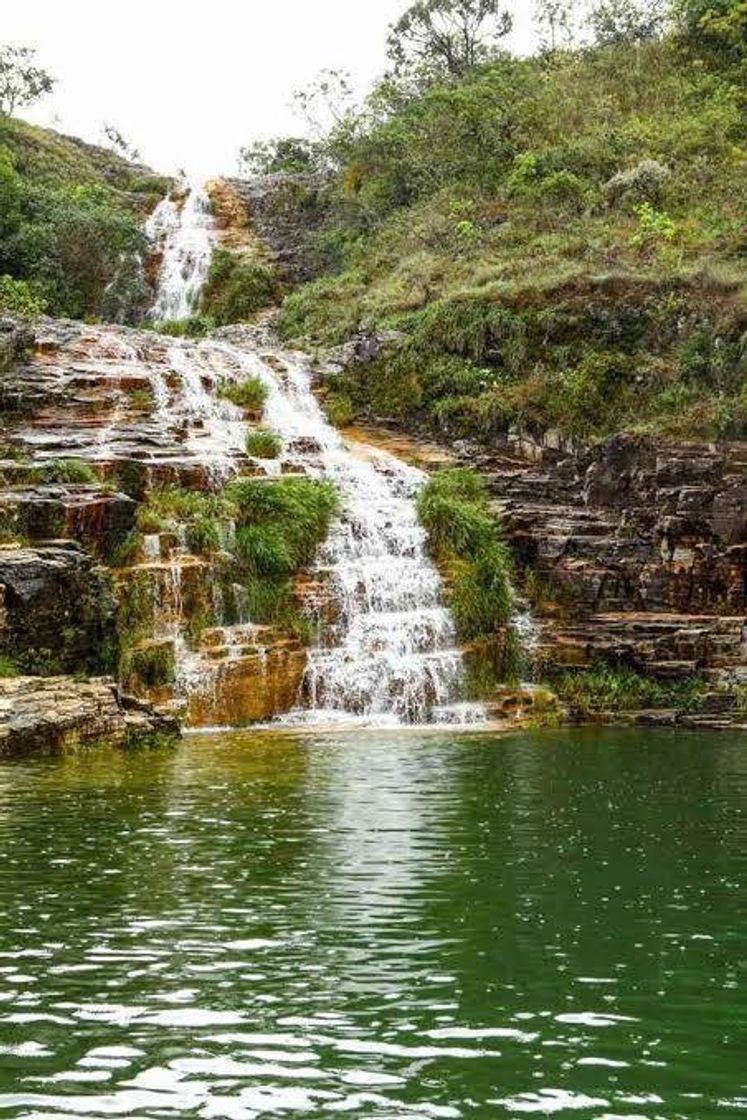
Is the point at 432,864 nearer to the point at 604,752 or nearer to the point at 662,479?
the point at 604,752

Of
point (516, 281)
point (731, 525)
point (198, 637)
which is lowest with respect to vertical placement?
point (198, 637)

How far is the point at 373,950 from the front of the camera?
7.86 metres

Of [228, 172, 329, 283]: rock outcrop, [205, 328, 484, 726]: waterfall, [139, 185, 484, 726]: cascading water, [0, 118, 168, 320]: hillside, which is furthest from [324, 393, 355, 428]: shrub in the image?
[228, 172, 329, 283]: rock outcrop

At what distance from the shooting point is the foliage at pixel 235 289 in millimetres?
48750

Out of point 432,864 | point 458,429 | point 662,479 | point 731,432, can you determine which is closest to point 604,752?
point 432,864

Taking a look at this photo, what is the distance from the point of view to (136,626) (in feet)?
76.7

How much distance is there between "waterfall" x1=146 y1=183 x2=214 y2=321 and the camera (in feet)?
165

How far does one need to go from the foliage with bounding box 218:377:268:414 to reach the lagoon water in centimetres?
1984

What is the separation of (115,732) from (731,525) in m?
14.4

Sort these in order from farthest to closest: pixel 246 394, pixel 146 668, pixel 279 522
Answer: pixel 246 394, pixel 279 522, pixel 146 668

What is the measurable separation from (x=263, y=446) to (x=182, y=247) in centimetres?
2698

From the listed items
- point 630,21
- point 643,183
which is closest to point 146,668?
point 643,183

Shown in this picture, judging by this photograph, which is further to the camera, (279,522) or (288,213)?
(288,213)

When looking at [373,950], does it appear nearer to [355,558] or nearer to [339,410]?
[355,558]
